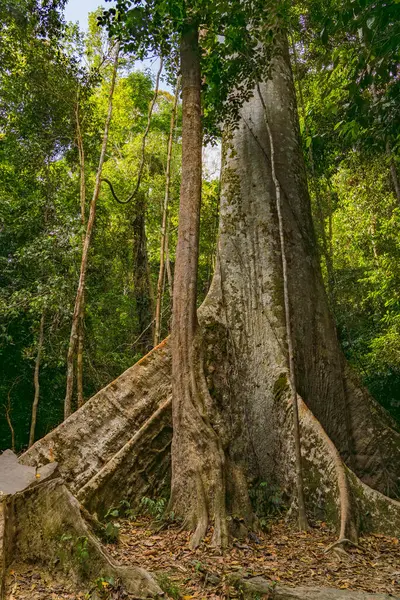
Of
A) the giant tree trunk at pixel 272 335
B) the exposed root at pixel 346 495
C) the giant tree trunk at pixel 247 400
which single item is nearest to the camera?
the exposed root at pixel 346 495

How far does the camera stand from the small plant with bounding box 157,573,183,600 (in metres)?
2.94

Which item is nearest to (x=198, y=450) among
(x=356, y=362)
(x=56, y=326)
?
(x=56, y=326)

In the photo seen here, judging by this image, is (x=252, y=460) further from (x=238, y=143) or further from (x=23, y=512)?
(x=238, y=143)

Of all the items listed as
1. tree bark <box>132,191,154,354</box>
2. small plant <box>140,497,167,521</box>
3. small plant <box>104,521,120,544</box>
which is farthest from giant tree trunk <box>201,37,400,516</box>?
tree bark <box>132,191,154,354</box>

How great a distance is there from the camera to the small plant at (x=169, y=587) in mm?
2937

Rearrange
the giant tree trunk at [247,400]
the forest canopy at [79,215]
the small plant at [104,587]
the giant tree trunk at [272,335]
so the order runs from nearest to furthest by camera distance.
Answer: the small plant at [104,587] → the giant tree trunk at [247,400] → the giant tree trunk at [272,335] → the forest canopy at [79,215]

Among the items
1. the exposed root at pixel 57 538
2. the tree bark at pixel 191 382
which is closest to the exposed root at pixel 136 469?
the tree bark at pixel 191 382

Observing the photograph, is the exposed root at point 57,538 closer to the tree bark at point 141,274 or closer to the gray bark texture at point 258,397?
the gray bark texture at point 258,397

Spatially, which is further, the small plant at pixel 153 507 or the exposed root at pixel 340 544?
the small plant at pixel 153 507

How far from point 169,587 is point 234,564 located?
0.69 m

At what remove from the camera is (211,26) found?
17.7ft

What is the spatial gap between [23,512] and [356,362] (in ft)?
29.6

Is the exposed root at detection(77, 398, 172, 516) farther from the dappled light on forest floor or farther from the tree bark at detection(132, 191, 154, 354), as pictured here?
the tree bark at detection(132, 191, 154, 354)

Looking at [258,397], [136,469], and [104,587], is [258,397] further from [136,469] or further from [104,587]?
[104,587]
